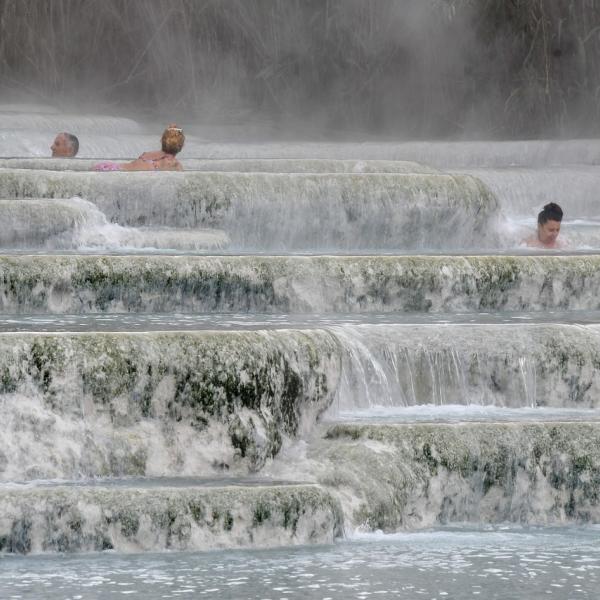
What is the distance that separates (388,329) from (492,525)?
1.32m

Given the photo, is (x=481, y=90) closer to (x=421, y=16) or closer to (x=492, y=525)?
(x=421, y=16)

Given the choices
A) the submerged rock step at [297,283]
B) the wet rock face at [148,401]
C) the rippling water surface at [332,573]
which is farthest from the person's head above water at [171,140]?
the rippling water surface at [332,573]

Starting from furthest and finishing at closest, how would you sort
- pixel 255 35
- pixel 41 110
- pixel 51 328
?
pixel 255 35, pixel 41 110, pixel 51 328

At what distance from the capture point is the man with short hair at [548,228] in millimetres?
10648

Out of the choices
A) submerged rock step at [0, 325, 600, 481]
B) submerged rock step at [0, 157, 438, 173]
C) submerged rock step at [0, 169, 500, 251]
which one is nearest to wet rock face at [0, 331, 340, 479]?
submerged rock step at [0, 325, 600, 481]

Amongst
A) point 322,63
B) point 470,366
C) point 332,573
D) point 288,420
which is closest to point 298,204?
point 470,366

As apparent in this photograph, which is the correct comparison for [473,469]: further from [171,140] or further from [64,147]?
[64,147]

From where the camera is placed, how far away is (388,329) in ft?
23.4

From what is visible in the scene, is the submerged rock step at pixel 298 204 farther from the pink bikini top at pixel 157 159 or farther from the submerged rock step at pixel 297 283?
the submerged rock step at pixel 297 283

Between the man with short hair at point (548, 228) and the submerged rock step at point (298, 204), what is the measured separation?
1.31 feet

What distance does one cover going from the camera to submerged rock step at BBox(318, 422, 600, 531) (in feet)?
19.7

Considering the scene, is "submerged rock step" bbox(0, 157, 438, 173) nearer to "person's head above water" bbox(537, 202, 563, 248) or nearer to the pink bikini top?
the pink bikini top

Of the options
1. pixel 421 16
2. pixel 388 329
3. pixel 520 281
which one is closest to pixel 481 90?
pixel 421 16

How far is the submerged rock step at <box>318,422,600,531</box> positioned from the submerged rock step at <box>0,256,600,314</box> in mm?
2080
